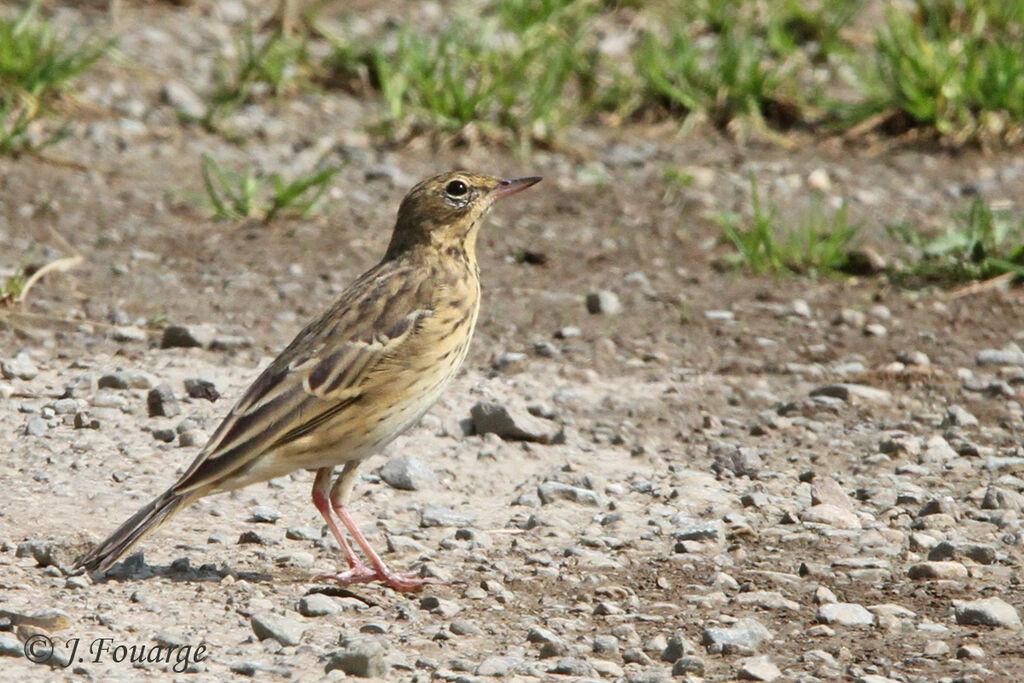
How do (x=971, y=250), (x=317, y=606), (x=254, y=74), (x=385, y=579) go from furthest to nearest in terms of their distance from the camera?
1. (x=254, y=74)
2. (x=971, y=250)
3. (x=385, y=579)
4. (x=317, y=606)

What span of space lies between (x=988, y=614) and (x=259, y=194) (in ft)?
19.1

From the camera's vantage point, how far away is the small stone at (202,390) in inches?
279

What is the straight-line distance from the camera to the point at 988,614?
5297 millimetres

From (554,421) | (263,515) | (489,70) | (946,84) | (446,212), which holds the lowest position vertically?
(554,421)

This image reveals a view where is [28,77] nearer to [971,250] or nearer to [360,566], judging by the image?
[360,566]

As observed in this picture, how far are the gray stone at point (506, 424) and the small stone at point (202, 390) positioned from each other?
1.12 m

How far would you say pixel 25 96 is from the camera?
9.96 meters

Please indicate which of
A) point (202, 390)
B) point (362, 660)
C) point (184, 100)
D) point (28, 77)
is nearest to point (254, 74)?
point (184, 100)

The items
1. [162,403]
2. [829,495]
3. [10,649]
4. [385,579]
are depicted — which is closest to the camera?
[10,649]

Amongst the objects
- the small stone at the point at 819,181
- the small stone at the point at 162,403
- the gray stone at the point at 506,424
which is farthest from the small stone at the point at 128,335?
the small stone at the point at 819,181

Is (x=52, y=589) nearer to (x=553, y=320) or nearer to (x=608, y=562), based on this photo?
(x=608, y=562)

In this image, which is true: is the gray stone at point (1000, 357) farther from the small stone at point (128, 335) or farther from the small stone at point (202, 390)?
the small stone at point (128, 335)

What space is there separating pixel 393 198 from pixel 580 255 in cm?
127

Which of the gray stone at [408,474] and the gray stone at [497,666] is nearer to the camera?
the gray stone at [497,666]
